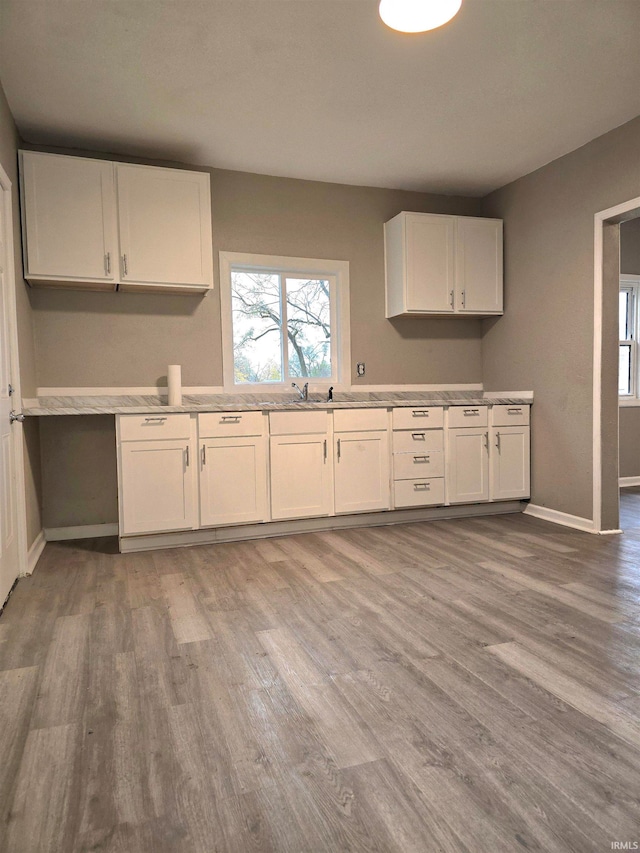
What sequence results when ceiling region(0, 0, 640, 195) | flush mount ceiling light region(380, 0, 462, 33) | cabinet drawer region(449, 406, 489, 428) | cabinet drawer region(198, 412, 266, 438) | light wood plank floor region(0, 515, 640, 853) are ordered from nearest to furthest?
light wood plank floor region(0, 515, 640, 853) → flush mount ceiling light region(380, 0, 462, 33) → ceiling region(0, 0, 640, 195) → cabinet drawer region(198, 412, 266, 438) → cabinet drawer region(449, 406, 489, 428)

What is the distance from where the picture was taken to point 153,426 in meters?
3.55

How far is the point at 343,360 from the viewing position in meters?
4.61

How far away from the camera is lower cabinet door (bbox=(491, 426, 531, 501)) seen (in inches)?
174

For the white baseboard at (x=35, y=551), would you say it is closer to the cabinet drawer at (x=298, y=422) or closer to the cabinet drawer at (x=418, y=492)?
the cabinet drawer at (x=298, y=422)

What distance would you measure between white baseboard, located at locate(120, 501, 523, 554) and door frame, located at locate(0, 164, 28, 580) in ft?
2.00

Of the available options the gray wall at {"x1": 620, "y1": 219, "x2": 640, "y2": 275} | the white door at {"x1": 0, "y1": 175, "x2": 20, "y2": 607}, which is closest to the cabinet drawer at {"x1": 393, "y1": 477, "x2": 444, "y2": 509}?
the white door at {"x1": 0, "y1": 175, "x2": 20, "y2": 607}

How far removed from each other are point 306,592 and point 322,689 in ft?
3.09

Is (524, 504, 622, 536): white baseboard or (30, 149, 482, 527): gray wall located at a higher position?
(30, 149, 482, 527): gray wall

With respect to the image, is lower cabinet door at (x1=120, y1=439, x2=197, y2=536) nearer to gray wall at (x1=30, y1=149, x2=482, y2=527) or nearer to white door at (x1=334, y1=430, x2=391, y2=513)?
gray wall at (x1=30, y1=149, x2=482, y2=527)

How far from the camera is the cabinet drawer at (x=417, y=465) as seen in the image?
13.8 ft

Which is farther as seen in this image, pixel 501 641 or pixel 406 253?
pixel 406 253

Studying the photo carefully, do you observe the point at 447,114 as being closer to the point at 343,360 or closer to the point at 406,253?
the point at 406,253

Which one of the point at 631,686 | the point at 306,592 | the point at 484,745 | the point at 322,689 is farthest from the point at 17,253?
the point at 631,686

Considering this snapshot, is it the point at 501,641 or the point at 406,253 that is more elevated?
the point at 406,253
